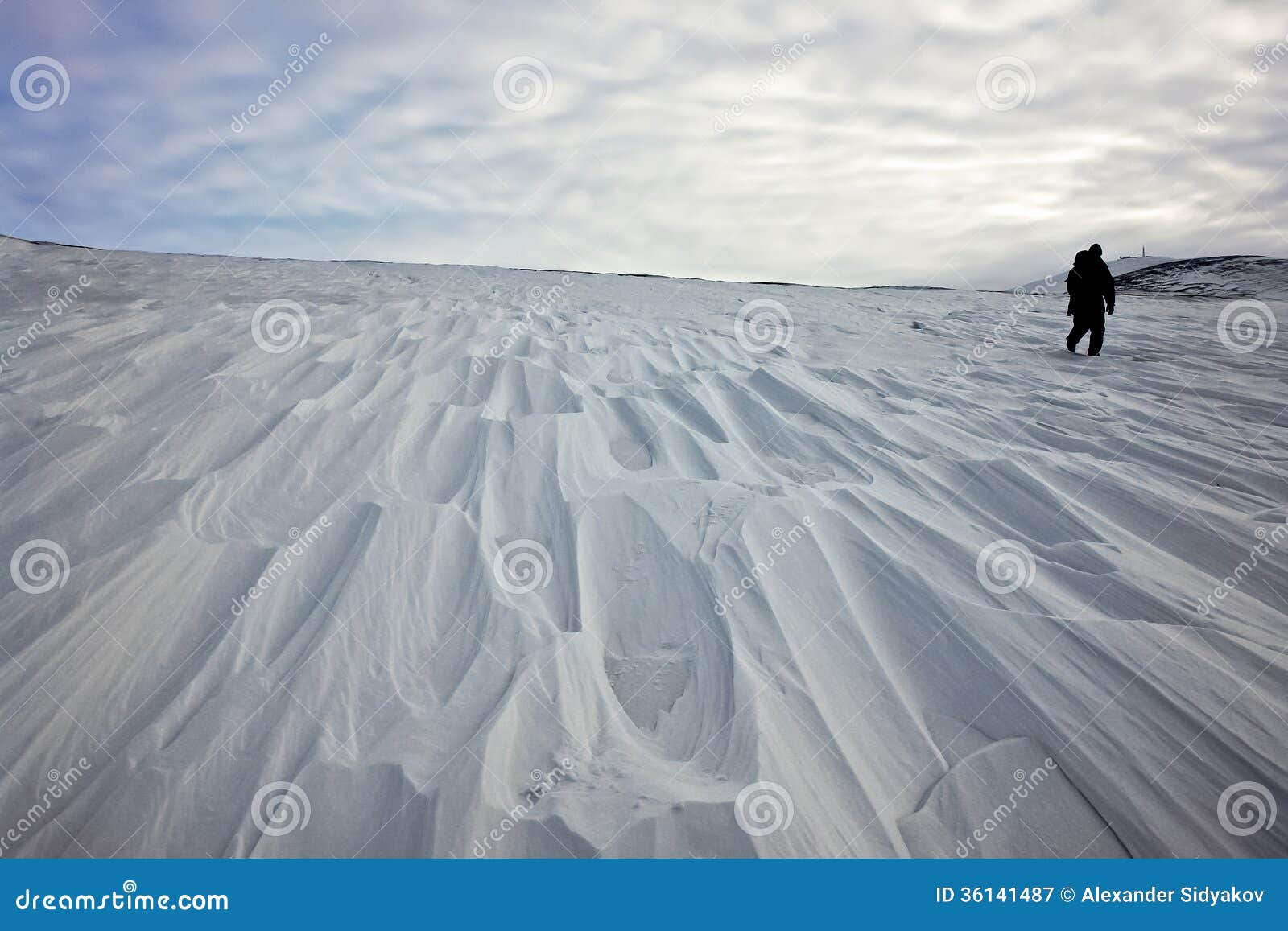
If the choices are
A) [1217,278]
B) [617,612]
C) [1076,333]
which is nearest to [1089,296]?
[1076,333]

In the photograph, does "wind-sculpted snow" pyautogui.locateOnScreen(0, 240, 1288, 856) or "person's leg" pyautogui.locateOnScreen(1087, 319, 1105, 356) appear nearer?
"wind-sculpted snow" pyautogui.locateOnScreen(0, 240, 1288, 856)

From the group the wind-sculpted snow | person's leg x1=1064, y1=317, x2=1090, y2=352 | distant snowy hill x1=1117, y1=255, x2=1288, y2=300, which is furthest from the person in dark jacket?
distant snowy hill x1=1117, y1=255, x2=1288, y2=300

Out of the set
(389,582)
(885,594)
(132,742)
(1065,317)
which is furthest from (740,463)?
(1065,317)

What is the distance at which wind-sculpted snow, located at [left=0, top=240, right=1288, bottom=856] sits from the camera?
1842mm

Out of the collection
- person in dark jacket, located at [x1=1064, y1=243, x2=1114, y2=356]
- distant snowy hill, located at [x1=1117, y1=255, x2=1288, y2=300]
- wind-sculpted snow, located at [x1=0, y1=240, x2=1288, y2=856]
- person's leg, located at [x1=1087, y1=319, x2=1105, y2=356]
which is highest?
distant snowy hill, located at [x1=1117, y1=255, x2=1288, y2=300]

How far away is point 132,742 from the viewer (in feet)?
6.52

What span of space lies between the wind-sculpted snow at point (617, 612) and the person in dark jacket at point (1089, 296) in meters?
1.54

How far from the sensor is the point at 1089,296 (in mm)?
6074

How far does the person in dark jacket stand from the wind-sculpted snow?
1537mm

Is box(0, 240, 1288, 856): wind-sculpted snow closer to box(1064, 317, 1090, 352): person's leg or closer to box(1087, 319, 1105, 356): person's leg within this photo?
box(1087, 319, 1105, 356): person's leg

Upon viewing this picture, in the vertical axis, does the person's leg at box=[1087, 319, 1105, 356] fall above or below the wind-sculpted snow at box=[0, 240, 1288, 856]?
above

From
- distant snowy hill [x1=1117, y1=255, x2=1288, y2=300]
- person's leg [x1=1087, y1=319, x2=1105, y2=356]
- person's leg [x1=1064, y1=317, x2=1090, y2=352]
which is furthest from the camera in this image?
distant snowy hill [x1=1117, y1=255, x2=1288, y2=300]

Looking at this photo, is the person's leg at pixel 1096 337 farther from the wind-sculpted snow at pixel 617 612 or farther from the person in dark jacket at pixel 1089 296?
the wind-sculpted snow at pixel 617 612

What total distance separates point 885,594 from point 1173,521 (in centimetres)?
171
